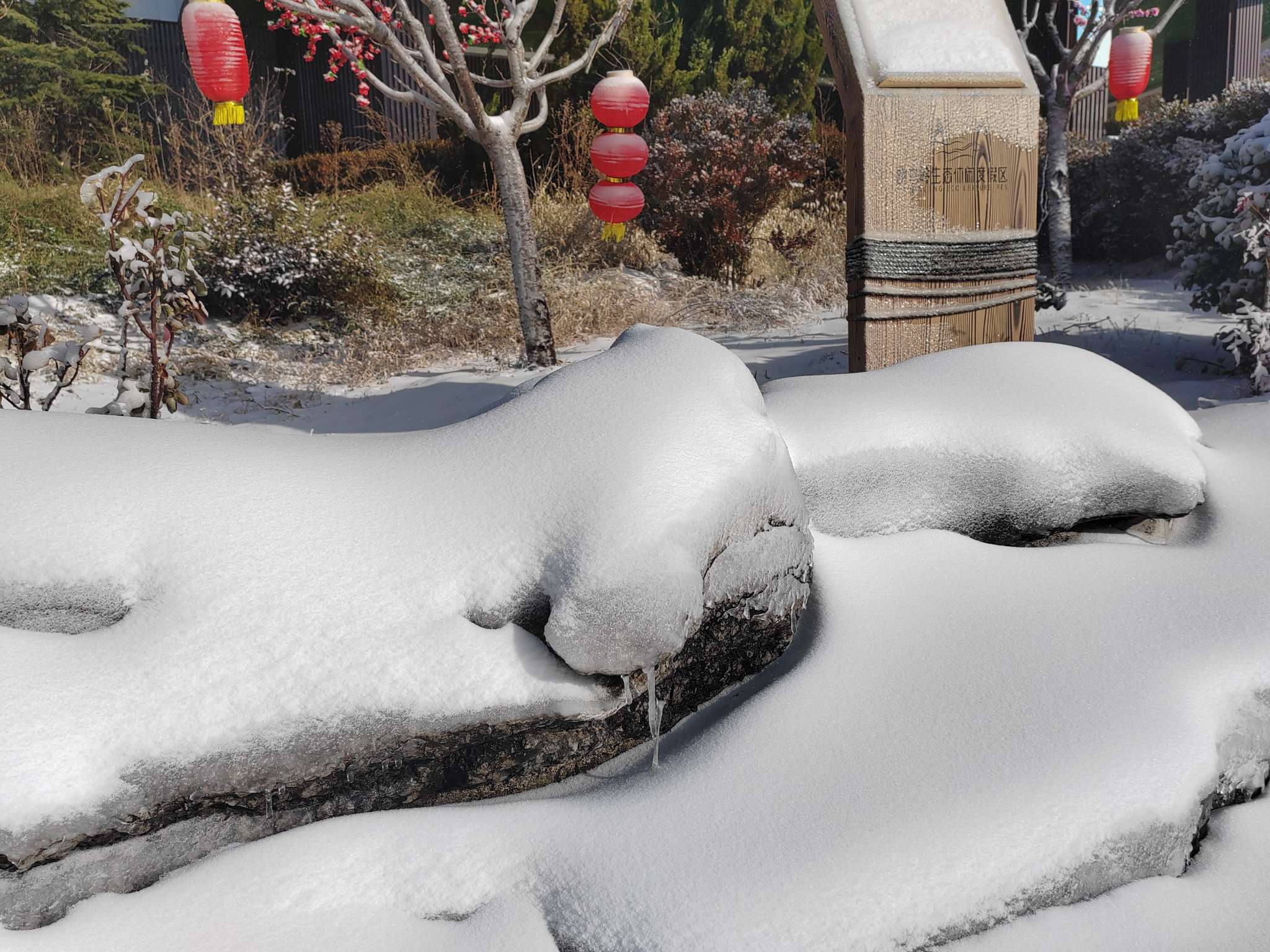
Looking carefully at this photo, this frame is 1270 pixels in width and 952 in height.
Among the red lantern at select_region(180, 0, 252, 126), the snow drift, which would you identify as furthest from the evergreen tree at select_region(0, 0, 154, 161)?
the snow drift

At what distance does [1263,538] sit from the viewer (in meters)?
2.03

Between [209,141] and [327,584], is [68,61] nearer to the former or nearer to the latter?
[209,141]

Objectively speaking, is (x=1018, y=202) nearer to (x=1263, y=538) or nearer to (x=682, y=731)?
(x=1263, y=538)

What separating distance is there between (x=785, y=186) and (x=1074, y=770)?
8528 mm

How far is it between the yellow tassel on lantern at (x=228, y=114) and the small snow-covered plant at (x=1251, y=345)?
198 inches

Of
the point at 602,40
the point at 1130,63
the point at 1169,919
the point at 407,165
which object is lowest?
the point at 1169,919

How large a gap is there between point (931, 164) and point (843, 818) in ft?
7.31

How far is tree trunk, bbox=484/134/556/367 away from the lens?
5.64 metres

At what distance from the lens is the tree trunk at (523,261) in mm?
5645

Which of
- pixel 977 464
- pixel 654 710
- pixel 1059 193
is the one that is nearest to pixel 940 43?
pixel 977 464

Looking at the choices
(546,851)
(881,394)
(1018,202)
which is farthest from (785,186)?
(546,851)

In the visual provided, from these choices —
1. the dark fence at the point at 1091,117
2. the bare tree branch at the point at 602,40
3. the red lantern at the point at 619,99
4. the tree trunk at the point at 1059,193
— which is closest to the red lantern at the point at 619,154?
the red lantern at the point at 619,99

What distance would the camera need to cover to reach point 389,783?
1.43m

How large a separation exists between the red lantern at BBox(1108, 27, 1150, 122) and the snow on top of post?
5.27 metres
